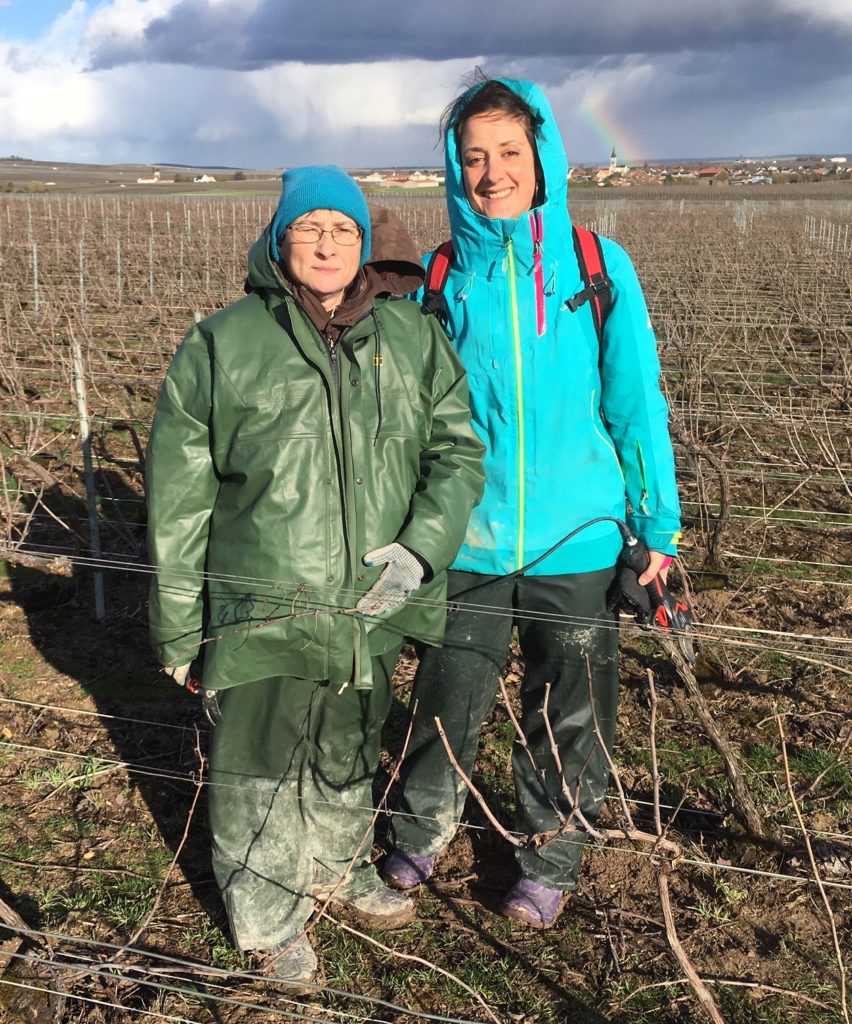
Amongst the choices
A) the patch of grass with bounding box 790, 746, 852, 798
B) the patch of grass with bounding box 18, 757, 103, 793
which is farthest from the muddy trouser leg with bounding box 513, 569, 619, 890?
the patch of grass with bounding box 18, 757, 103, 793

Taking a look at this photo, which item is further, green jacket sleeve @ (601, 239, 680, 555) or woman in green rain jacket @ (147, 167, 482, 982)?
green jacket sleeve @ (601, 239, 680, 555)

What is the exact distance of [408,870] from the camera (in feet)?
7.79

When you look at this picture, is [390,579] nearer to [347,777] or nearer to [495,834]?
[347,777]

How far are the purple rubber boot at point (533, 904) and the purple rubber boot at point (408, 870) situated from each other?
23 centimetres

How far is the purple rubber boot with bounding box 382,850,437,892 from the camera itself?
2367 mm

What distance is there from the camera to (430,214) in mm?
39531

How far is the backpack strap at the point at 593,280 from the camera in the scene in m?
2.01

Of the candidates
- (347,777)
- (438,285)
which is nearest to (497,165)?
(438,285)

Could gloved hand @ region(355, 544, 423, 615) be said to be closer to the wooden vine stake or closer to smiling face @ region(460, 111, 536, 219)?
smiling face @ region(460, 111, 536, 219)

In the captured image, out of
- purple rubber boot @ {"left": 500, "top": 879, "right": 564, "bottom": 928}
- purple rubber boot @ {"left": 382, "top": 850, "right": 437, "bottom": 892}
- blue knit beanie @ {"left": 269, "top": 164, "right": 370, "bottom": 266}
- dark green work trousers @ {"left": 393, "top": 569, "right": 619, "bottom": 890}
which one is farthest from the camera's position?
purple rubber boot @ {"left": 382, "top": 850, "right": 437, "bottom": 892}

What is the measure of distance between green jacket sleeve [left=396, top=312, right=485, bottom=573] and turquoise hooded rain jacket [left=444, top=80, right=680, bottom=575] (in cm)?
11

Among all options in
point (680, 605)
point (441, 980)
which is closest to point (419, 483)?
point (680, 605)

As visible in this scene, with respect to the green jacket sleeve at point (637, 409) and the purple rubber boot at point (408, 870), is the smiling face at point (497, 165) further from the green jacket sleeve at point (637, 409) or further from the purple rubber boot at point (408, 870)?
the purple rubber boot at point (408, 870)

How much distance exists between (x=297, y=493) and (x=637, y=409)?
2.59 ft
